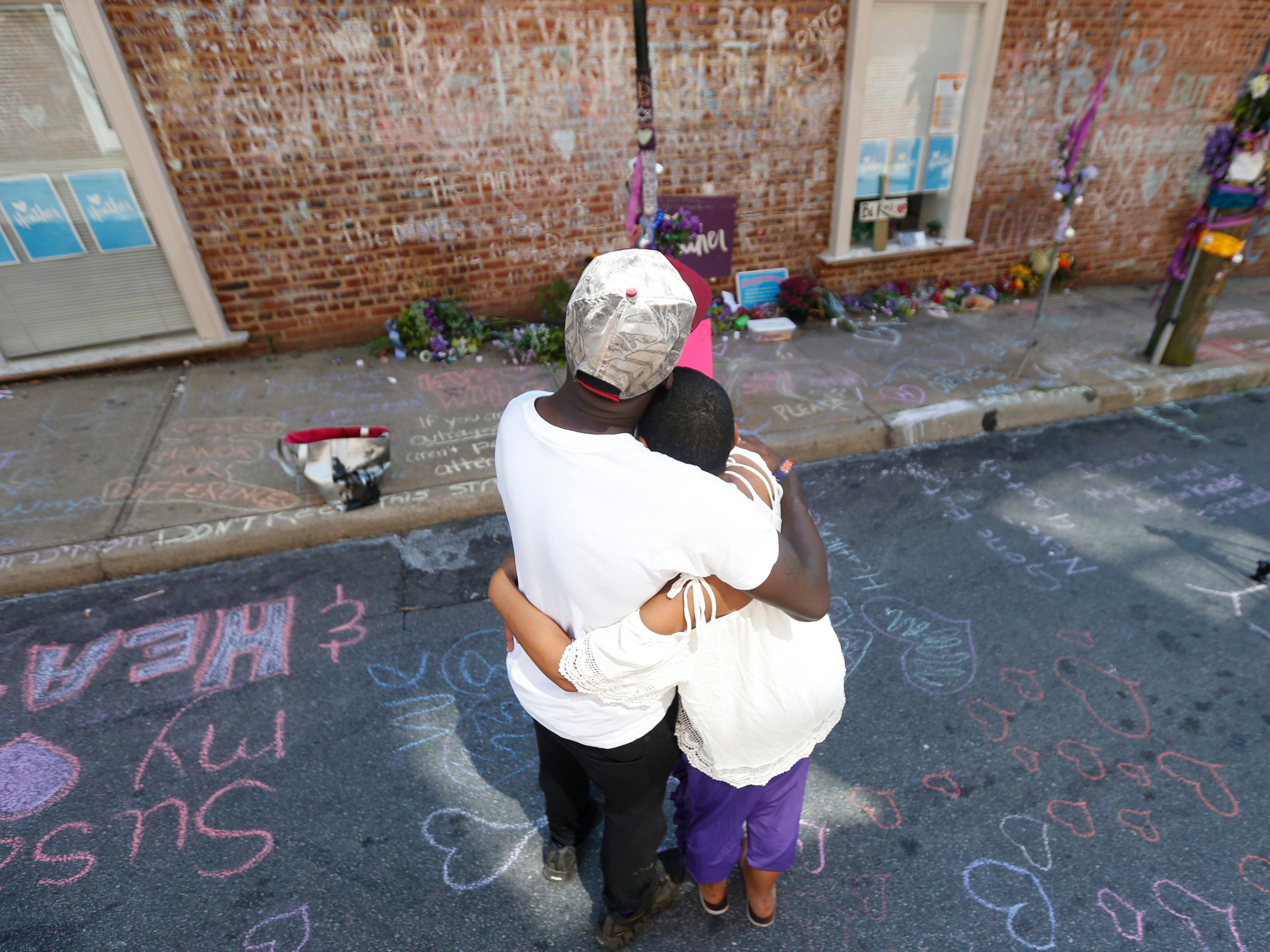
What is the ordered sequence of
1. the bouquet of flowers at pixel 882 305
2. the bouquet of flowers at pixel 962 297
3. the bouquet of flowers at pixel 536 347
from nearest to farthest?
1. the bouquet of flowers at pixel 536 347
2. the bouquet of flowers at pixel 882 305
3. the bouquet of flowers at pixel 962 297

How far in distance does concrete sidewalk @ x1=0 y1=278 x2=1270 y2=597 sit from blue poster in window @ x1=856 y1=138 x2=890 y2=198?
1437 millimetres

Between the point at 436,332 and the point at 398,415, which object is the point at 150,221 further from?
the point at 398,415

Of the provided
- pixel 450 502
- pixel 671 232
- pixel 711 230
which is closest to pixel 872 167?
pixel 711 230

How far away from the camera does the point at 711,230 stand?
6066 mm

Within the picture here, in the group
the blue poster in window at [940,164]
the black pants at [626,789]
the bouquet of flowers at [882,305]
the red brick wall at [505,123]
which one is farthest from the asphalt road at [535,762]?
the blue poster in window at [940,164]

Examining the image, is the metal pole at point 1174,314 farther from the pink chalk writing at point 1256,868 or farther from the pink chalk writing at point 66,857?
the pink chalk writing at point 66,857

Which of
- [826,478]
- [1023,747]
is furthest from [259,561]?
[1023,747]

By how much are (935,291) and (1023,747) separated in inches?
223

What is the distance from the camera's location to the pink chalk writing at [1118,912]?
1908 mm

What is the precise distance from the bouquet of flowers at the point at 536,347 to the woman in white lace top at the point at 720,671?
4.06 meters

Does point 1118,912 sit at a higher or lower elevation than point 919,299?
lower

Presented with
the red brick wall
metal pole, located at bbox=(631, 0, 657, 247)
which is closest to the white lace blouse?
metal pole, located at bbox=(631, 0, 657, 247)

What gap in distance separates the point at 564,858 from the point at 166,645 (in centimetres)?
216

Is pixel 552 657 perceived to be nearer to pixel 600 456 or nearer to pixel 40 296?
pixel 600 456
